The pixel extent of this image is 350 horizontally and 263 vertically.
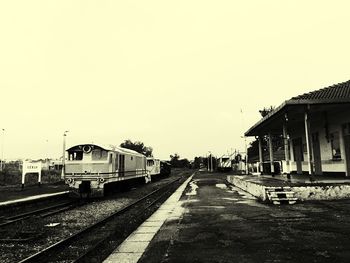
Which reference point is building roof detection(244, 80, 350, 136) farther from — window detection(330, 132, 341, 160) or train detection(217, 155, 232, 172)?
train detection(217, 155, 232, 172)

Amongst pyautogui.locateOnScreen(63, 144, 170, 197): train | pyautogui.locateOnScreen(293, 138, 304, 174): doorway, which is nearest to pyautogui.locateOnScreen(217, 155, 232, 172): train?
pyautogui.locateOnScreen(293, 138, 304, 174): doorway

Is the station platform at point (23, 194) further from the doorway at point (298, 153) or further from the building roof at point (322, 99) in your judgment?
the doorway at point (298, 153)

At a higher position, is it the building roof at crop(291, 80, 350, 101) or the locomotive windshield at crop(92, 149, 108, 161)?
the building roof at crop(291, 80, 350, 101)

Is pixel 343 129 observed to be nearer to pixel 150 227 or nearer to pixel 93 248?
pixel 150 227

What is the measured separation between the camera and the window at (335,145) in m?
17.4

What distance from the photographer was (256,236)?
7344 mm

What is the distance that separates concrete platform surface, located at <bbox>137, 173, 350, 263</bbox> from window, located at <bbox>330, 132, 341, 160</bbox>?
22.0ft

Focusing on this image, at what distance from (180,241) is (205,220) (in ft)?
8.61

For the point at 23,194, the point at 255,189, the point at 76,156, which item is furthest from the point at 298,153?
the point at 23,194

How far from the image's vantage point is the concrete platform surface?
5.89 metres

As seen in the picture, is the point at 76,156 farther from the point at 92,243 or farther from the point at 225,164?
the point at 225,164

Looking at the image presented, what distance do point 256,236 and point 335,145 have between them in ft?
40.9

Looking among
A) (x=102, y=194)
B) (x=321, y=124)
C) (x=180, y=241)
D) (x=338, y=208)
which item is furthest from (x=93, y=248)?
(x=321, y=124)

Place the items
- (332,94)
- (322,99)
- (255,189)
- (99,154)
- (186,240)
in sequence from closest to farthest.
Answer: (186,240), (322,99), (332,94), (255,189), (99,154)
